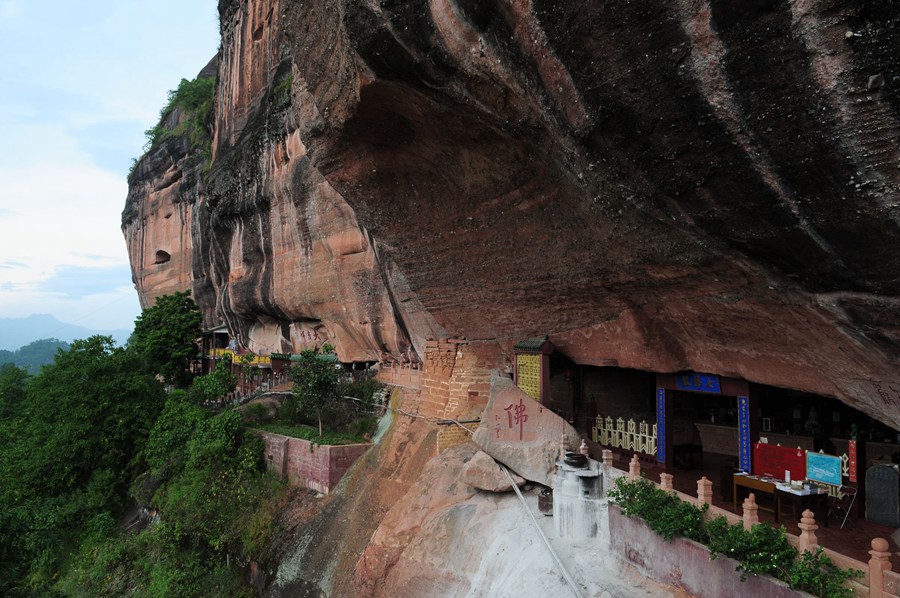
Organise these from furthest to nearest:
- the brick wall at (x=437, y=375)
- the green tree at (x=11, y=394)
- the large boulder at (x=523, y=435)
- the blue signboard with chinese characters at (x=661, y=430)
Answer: the green tree at (x=11, y=394)
the brick wall at (x=437, y=375)
the blue signboard with chinese characters at (x=661, y=430)
the large boulder at (x=523, y=435)

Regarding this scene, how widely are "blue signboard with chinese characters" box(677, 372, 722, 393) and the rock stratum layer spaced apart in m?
0.36

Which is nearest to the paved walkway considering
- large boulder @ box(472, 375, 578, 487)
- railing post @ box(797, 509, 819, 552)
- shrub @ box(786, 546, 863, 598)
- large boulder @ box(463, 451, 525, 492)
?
railing post @ box(797, 509, 819, 552)

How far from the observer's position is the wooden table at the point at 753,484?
6543 millimetres

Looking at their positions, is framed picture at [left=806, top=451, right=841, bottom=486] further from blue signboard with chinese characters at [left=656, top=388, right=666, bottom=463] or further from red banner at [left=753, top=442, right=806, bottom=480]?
blue signboard with chinese characters at [left=656, top=388, right=666, bottom=463]

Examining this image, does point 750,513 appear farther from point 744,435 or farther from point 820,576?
point 744,435

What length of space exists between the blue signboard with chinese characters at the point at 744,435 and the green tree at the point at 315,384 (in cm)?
864

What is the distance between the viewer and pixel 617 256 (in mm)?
7168

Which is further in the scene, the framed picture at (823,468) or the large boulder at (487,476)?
the large boulder at (487,476)

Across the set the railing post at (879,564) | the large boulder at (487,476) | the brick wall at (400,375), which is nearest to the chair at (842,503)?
the railing post at (879,564)

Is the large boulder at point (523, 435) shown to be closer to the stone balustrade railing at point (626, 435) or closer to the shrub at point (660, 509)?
the stone balustrade railing at point (626, 435)

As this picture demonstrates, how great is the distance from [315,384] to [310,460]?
68.7 inches

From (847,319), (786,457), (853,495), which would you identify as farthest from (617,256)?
(853,495)

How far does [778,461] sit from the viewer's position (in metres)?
7.04

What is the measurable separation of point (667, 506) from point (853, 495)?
2.12 meters
